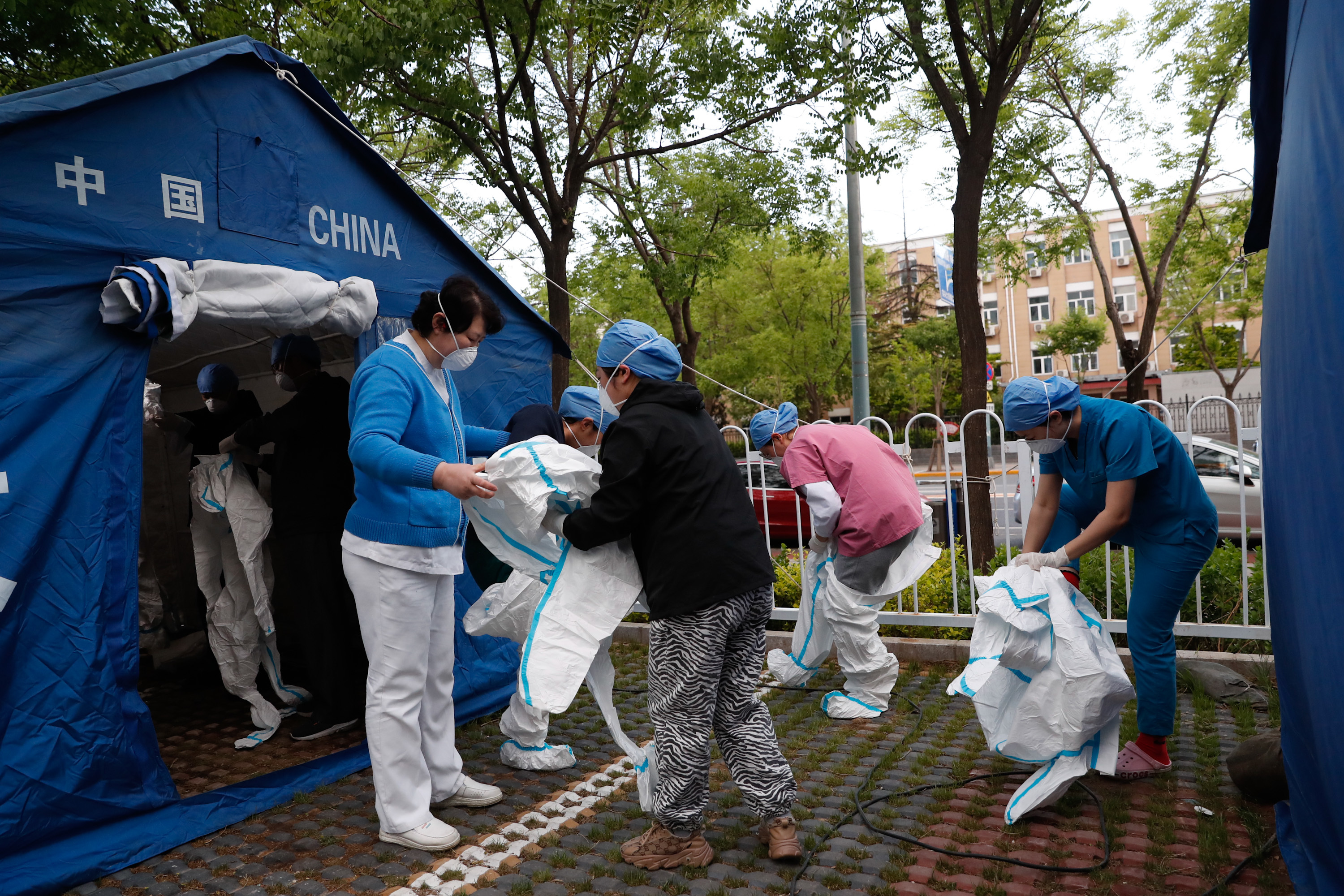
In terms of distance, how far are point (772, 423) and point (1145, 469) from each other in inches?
86.2

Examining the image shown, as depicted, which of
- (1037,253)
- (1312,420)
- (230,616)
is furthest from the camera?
(1037,253)

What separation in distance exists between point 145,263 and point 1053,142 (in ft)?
47.0

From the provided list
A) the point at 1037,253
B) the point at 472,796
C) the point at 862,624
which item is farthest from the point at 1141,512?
the point at 1037,253

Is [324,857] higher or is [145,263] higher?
[145,263]

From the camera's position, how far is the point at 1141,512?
383 centimetres

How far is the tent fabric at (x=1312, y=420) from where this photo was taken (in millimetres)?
1868

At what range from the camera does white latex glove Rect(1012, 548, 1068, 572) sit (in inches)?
141

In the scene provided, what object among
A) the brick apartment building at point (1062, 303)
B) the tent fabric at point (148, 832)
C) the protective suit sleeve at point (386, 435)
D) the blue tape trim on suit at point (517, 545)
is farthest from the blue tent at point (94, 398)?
the brick apartment building at point (1062, 303)

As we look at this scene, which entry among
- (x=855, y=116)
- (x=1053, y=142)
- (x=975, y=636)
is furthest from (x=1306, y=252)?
(x=1053, y=142)

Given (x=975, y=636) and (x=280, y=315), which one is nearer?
(x=975, y=636)

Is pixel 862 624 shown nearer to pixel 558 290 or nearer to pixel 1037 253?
pixel 558 290

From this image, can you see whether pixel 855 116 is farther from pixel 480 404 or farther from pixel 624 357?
pixel 624 357

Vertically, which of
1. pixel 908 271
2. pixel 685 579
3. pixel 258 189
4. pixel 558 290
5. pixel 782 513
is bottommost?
pixel 782 513

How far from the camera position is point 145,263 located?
3.34 meters
